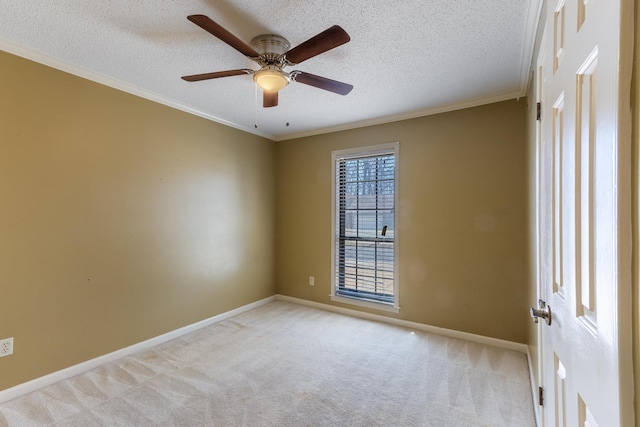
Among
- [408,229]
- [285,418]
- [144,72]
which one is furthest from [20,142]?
[408,229]

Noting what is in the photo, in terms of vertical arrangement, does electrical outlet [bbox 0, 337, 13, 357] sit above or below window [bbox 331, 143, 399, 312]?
below

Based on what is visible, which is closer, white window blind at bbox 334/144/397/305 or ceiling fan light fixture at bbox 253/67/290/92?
ceiling fan light fixture at bbox 253/67/290/92

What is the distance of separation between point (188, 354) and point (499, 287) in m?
3.07

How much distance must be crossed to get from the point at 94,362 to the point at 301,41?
3067mm

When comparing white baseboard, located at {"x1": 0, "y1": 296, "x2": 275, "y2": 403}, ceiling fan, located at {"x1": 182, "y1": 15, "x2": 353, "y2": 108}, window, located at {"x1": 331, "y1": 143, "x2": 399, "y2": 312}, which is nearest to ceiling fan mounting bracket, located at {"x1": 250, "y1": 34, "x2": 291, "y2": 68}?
ceiling fan, located at {"x1": 182, "y1": 15, "x2": 353, "y2": 108}

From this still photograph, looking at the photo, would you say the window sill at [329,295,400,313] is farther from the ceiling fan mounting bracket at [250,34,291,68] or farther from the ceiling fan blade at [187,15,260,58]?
the ceiling fan blade at [187,15,260,58]

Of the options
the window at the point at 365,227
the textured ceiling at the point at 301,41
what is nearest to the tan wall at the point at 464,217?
the window at the point at 365,227

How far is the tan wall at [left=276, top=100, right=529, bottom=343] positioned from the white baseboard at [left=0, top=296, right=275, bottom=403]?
237 cm

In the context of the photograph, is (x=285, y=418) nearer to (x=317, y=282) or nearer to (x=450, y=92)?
(x=317, y=282)

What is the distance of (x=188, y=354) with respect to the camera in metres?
2.73

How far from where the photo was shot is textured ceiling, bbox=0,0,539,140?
1.70 metres

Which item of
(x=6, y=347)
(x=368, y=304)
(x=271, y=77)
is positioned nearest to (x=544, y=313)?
(x=271, y=77)

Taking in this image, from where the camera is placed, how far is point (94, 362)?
8.12 ft

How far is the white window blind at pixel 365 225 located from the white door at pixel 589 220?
95.2 inches
